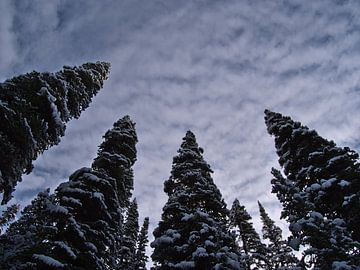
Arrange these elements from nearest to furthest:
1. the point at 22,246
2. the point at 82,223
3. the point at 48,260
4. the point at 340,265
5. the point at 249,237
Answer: the point at 340,265 < the point at 48,260 < the point at 22,246 < the point at 82,223 < the point at 249,237

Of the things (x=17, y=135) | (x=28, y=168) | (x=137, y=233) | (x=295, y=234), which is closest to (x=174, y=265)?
(x=295, y=234)

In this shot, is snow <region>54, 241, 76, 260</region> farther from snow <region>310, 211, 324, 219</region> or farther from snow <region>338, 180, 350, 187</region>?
snow <region>338, 180, 350, 187</region>

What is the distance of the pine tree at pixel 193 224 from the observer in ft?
46.6

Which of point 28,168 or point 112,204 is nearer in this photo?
point 28,168

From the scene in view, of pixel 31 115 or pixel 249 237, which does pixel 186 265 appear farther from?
pixel 249 237

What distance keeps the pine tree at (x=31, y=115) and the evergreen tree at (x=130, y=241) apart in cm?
2288

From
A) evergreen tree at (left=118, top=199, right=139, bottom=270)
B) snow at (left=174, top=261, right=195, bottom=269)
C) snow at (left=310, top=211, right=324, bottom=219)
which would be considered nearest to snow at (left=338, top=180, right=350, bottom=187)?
snow at (left=310, top=211, right=324, bottom=219)

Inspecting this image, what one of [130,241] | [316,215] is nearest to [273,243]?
[130,241]

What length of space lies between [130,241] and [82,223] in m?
23.2

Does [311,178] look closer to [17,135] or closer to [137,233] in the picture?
[17,135]

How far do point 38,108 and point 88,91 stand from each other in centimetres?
514

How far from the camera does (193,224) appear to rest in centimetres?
1592

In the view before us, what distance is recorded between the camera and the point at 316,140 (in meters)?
17.6

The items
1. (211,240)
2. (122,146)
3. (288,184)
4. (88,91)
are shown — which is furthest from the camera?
(122,146)
